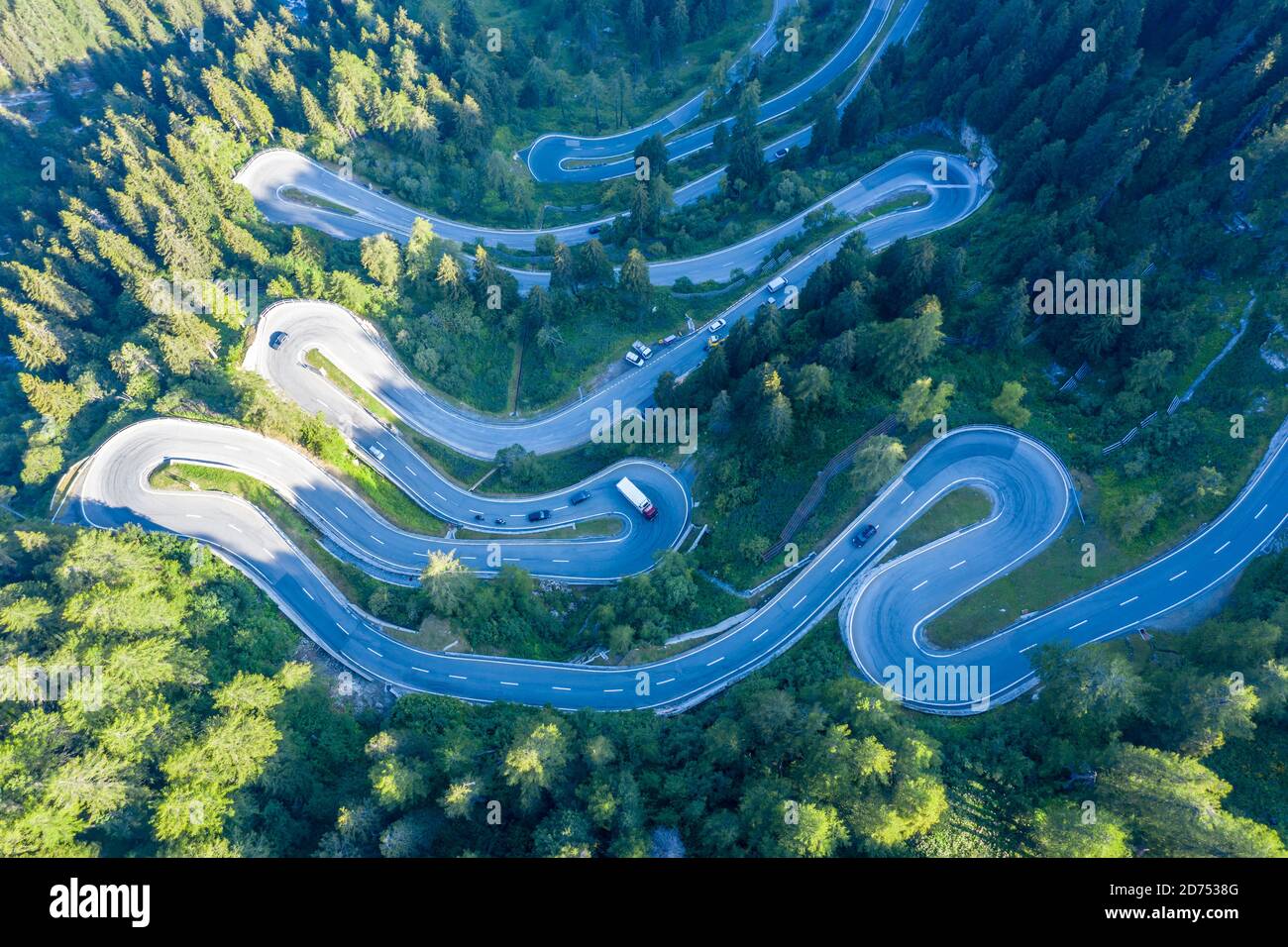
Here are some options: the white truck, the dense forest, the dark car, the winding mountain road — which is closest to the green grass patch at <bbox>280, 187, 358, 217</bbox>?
the dense forest

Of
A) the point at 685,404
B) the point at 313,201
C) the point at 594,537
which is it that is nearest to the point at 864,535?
the point at 685,404

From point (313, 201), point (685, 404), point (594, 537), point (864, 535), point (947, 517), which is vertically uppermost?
point (313, 201)

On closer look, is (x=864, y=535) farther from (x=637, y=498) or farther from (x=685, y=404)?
(x=685, y=404)

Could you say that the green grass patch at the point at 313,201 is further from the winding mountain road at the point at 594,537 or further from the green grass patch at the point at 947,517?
the green grass patch at the point at 947,517

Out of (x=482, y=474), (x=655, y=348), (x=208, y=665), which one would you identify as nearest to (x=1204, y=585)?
(x=655, y=348)

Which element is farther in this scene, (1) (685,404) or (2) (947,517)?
(1) (685,404)

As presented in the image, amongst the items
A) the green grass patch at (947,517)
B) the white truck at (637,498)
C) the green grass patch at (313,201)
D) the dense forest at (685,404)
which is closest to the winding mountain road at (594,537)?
the green grass patch at (947,517)

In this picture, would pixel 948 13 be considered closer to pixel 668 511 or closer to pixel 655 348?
pixel 655 348
